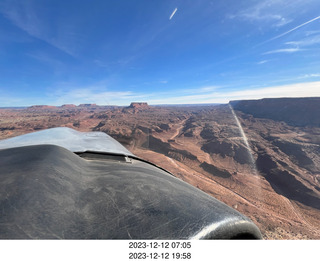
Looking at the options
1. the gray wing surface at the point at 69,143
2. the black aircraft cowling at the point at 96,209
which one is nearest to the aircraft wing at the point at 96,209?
the black aircraft cowling at the point at 96,209

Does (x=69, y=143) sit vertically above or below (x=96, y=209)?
above

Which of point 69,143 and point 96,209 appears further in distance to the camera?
point 69,143

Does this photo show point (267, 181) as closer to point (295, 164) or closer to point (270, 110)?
point (295, 164)

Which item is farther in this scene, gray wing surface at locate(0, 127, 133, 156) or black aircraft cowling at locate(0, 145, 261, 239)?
gray wing surface at locate(0, 127, 133, 156)

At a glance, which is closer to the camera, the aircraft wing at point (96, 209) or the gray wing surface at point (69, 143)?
the aircraft wing at point (96, 209)

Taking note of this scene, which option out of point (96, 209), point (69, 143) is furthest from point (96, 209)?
point (69, 143)

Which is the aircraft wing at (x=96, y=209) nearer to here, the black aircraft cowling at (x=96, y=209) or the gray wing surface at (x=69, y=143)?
the black aircraft cowling at (x=96, y=209)

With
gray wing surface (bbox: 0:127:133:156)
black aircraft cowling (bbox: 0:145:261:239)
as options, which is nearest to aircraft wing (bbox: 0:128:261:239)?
black aircraft cowling (bbox: 0:145:261:239)

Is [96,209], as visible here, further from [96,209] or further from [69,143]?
[69,143]

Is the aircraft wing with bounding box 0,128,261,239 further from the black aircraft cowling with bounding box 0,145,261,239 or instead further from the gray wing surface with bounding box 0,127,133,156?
the gray wing surface with bounding box 0,127,133,156
